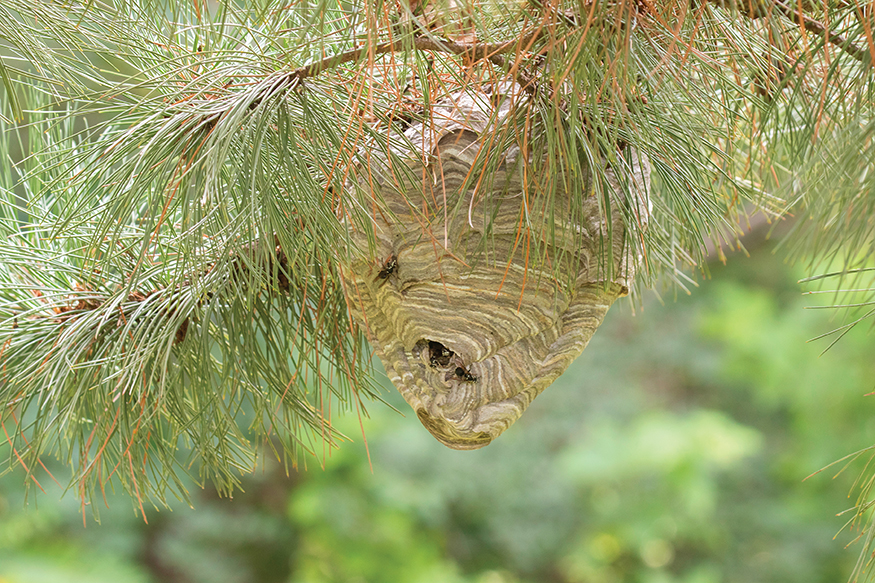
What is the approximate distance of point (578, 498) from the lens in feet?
9.71

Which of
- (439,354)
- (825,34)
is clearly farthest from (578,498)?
(825,34)

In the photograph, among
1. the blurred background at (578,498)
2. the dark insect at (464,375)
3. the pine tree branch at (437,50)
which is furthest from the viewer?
the blurred background at (578,498)

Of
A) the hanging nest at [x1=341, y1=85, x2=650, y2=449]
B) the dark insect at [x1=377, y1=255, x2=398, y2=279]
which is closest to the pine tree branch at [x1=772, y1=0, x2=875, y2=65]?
the hanging nest at [x1=341, y1=85, x2=650, y2=449]

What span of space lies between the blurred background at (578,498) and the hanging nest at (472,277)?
1954 millimetres

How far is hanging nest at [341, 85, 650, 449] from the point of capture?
519 millimetres

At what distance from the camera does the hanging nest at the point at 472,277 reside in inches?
20.4

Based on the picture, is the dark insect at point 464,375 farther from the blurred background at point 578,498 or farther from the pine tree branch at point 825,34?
the blurred background at point 578,498

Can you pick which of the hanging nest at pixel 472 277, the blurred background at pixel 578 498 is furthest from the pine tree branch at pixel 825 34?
the blurred background at pixel 578 498

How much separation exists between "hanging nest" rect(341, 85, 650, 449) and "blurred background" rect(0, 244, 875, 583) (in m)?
1.95

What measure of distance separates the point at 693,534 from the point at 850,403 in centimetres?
73

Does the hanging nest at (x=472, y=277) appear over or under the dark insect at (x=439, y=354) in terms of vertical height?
over

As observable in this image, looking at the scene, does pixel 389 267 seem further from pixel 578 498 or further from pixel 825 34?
pixel 578 498

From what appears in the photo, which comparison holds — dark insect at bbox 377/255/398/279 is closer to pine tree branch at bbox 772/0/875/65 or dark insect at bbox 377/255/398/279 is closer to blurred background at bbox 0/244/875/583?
pine tree branch at bbox 772/0/875/65

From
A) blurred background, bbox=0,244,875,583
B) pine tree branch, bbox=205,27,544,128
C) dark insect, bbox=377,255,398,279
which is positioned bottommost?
blurred background, bbox=0,244,875,583
